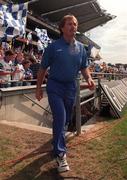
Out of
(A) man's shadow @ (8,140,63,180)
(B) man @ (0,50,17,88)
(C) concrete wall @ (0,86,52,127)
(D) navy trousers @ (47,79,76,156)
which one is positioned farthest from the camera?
(B) man @ (0,50,17,88)

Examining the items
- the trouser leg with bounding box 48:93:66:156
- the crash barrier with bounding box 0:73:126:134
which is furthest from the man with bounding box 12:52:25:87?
the trouser leg with bounding box 48:93:66:156

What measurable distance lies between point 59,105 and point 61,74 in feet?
1.43

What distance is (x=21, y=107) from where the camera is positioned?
10.3 meters

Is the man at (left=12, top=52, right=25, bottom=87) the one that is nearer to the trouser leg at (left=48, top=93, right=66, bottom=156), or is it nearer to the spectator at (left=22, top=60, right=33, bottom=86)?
the spectator at (left=22, top=60, right=33, bottom=86)

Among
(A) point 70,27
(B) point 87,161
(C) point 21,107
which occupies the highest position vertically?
(A) point 70,27

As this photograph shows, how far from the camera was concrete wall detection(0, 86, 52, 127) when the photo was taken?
944cm

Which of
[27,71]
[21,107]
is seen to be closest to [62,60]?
[21,107]

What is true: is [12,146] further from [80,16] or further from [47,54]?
[80,16]

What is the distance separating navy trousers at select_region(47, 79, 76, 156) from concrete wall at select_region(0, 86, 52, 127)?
389cm

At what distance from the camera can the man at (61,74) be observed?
5434 millimetres

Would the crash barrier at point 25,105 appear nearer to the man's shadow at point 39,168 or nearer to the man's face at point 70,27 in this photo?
the man's shadow at point 39,168

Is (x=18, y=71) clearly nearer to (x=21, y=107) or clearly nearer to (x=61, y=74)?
(x=21, y=107)

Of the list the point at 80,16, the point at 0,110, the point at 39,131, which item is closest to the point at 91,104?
the point at 0,110

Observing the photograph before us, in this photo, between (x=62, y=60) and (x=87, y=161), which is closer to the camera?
(x=62, y=60)
